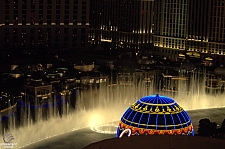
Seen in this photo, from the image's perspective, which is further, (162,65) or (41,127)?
(162,65)

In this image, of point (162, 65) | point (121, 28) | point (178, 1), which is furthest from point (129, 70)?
point (121, 28)

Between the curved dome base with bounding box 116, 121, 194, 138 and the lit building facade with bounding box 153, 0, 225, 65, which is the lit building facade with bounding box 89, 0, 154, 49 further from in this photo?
the curved dome base with bounding box 116, 121, 194, 138

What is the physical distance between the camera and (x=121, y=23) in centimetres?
6706

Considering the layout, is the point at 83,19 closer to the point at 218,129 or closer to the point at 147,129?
the point at 218,129

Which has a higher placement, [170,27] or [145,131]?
[170,27]

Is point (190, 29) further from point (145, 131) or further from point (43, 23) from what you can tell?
point (145, 131)

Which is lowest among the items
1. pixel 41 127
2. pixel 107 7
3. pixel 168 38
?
pixel 41 127

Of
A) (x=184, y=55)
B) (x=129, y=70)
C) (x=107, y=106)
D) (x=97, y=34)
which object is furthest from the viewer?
(x=97, y=34)

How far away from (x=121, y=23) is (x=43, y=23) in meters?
13.7

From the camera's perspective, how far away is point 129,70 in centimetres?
4650

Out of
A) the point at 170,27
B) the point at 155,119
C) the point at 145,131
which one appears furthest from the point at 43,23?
the point at 145,131

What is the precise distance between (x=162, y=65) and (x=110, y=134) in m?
30.5

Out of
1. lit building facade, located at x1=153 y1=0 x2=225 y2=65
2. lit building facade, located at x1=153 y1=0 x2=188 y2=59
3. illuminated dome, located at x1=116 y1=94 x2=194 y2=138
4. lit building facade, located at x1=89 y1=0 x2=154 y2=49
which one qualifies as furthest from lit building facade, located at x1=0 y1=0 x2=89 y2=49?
illuminated dome, located at x1=116 y1=94 x2=194 y2=138

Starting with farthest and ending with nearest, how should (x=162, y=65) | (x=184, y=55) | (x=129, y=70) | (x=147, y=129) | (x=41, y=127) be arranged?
(x=184, y=55), (x=162, y=65), (x=129, y=70), (x=41, y=127), (x=147, y=129)
